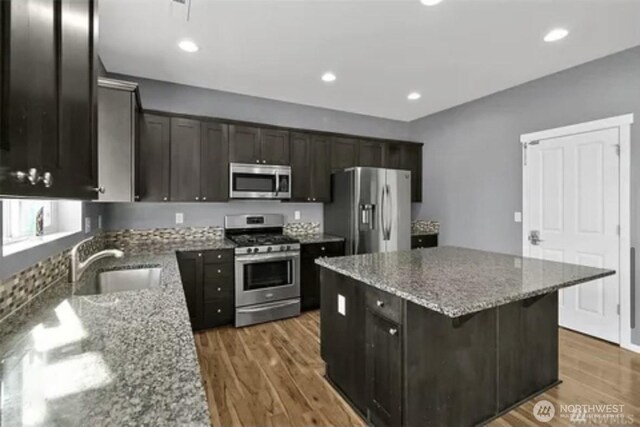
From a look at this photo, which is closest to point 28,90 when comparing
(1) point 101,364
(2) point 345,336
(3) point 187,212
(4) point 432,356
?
(1) point 101,364

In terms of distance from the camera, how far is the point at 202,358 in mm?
2703

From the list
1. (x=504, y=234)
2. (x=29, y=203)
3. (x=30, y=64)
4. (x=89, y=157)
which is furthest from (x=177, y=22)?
(x=504, y=234)

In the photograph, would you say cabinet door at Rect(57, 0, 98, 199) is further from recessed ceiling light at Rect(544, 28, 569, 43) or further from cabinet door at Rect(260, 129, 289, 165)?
recessed ceiling light at Rect(544, 28, 569, 43)

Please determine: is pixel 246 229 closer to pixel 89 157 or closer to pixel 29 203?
pixel 29 203

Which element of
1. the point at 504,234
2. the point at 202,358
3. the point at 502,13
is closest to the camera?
the point at 502,13

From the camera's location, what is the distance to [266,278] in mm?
3568

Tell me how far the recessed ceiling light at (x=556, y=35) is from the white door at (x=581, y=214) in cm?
104

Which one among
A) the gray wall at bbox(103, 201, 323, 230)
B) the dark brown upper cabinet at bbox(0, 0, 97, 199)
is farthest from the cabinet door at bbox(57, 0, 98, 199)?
the gray wall at bbox(103, 201, 323, 230)

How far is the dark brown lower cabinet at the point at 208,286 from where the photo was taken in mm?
3207

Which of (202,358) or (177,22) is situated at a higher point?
(177,22)

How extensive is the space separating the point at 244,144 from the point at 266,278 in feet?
5.33

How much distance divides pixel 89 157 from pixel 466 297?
1.64 m

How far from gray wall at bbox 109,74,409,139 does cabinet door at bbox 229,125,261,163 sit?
0.38 metres

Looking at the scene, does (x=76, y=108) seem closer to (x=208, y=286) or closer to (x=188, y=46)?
(x=188, y=46)
